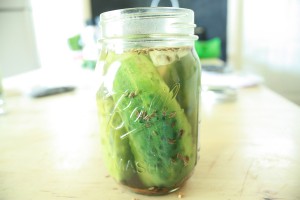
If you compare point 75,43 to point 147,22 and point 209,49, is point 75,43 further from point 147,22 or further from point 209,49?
point 147,22

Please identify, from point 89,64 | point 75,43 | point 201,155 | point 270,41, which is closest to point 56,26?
point 75,43

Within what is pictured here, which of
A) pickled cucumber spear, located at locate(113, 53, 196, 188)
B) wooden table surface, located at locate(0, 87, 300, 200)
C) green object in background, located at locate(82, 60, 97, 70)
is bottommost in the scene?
wooden table surface, located at locate(0, 87, 300, 200)

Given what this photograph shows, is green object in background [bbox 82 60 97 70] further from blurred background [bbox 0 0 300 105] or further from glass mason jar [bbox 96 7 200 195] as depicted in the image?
glass mason jar [bbox 96 7 200 195]

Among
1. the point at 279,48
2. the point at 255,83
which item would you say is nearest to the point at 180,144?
the point at 255,83

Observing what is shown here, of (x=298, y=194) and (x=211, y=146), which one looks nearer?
(x=298, y=194)

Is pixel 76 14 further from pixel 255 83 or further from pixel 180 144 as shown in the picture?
pixel 180 144

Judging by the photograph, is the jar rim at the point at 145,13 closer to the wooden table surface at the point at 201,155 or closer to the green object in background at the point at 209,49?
the wooden table surface at the point at 201,155

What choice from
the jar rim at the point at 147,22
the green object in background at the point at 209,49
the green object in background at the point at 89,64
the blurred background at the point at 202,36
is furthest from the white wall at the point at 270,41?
the jar rim at the point at 147,22

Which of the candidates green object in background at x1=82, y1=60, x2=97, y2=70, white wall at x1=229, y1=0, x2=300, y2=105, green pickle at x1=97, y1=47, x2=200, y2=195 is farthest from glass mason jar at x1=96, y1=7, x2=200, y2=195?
white wall at x1=229, y1=0, x2=300, y2=105
